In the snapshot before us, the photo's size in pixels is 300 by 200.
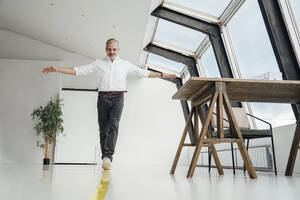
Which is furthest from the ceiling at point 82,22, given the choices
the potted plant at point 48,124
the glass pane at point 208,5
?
the potted plant at point 48,124

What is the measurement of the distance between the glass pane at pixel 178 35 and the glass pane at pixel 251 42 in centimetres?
102

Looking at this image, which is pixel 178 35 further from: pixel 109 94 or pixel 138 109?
pixel 109 94

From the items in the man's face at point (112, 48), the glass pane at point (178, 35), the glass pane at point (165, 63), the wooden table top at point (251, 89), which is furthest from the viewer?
the glass pane at point (165, 63)

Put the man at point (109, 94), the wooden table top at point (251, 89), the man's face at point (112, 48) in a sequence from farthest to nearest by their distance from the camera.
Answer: the man's face at point (112, 48), the man at point (109, 94), the wooden table top at point (251, 89)

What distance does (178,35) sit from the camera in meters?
5.94

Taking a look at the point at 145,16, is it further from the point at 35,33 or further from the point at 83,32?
the point at 35,33

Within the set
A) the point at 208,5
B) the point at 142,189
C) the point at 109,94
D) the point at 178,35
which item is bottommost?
the point at 142,189


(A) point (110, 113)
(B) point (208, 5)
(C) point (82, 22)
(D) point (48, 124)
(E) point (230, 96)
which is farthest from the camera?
(D) point (48, 124)

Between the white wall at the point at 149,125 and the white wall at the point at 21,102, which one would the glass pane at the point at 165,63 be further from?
the white wall at the point at 21,102

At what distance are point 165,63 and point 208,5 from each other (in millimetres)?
3089

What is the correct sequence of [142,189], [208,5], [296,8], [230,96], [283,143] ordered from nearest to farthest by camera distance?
1. [142,189]
2. [230,96]
3. [296,8]
4. [283,143]
5. [208,5]

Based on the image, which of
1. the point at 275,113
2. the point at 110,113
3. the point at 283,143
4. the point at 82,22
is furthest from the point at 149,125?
the point at 110,113

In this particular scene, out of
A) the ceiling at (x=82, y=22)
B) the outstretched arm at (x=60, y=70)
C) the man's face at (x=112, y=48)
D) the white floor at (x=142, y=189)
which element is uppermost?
the ceiling at (x=82, y=22)

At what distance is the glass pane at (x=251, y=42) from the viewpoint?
3.80 meters
